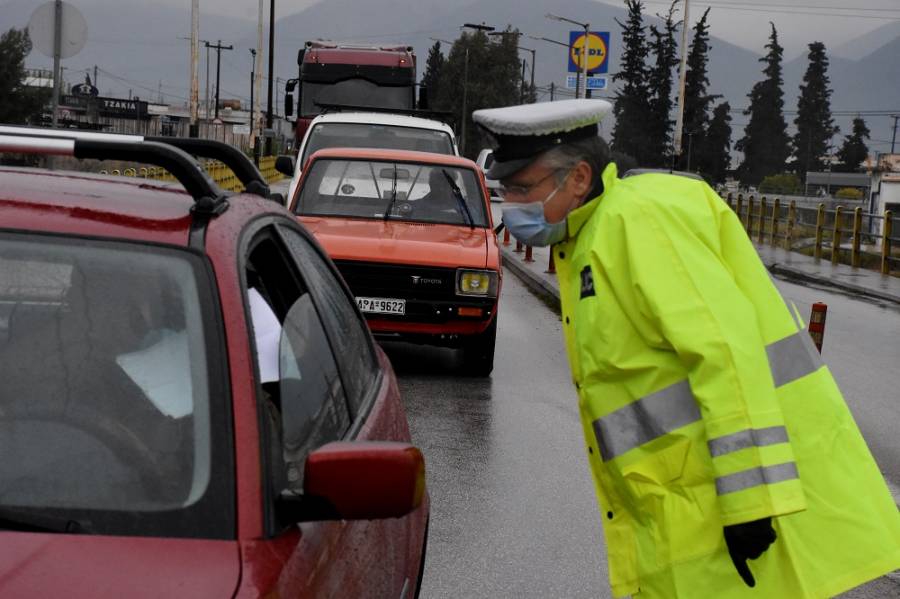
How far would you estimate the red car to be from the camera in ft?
8.05

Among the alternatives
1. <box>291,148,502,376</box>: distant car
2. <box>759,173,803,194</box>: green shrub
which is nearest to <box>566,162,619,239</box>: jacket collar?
<box>291,148,502,376</box>: distant car

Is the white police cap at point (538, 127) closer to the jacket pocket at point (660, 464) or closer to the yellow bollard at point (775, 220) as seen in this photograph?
the jacket pocket at point (660, 464)

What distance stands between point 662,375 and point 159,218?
1146 mm

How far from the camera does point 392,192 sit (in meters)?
12.5

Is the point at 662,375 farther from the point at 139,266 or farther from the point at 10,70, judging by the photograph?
the point at 10,70

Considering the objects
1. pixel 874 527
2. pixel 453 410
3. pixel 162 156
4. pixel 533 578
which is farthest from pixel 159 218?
pixel 453 410

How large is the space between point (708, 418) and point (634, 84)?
402 feet

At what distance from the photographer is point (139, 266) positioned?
289 centimetres

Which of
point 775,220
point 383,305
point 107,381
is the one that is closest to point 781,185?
point 775,220

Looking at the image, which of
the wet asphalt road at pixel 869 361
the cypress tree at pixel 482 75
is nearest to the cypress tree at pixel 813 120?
the cypress tree at pixel 482 75

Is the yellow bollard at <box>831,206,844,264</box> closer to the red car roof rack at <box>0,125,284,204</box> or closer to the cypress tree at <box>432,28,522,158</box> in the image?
the red car roof rack at <box>0,125,284,204</box>

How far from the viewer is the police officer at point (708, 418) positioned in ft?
9.98

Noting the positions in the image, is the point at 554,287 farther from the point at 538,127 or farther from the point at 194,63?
the point at 194,63

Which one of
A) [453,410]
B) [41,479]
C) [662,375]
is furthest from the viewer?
[453,410]
